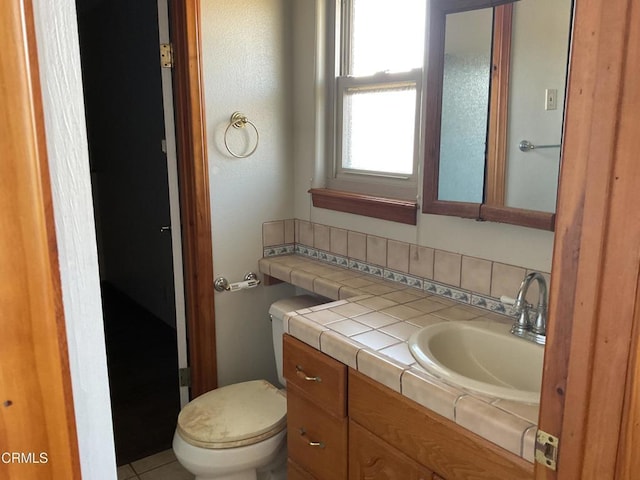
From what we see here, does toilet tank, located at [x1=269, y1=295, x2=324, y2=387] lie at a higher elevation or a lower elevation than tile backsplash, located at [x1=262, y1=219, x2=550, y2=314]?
lower

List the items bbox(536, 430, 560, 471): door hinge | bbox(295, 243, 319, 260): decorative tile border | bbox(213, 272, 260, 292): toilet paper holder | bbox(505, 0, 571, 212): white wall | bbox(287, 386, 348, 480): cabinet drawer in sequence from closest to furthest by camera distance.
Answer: bbox(536, 430, 560, 471): door hinge
bbox(505, 0, 571, 212): white wall
bbox(287, 386, 348, 480): cabinet drawer
bbox(213, 272, 260, 292): toilet paper holder
bbox(295, 243, 319, 260): decorative tile border

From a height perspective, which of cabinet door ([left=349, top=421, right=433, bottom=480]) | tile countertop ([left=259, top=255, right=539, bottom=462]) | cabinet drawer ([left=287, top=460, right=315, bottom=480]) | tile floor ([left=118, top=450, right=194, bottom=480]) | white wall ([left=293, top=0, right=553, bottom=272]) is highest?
white wall ([left=293, top=0, right=553, bottom=272])

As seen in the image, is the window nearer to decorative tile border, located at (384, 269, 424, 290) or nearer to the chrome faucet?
decorative tile border, located at (384, 269, 424, 290)

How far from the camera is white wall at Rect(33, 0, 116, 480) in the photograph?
1.34ft

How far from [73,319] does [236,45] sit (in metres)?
1.99

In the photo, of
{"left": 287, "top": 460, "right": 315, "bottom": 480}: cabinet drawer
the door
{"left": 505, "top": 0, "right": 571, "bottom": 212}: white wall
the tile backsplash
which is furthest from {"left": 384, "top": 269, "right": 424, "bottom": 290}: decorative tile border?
the door

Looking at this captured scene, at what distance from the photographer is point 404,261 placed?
201 centimetres

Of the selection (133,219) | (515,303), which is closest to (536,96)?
(515,303)

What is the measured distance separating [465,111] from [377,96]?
0.54m

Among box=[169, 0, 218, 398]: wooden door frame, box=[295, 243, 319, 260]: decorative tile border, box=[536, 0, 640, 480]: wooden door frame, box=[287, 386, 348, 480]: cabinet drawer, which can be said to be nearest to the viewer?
box=[536, 0, 640, 480]: wooden door frame

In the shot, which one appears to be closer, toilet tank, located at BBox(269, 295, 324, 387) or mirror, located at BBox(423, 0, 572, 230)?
mirror, located at BBox(423, 0, 572, 230)

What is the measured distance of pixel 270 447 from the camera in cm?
188

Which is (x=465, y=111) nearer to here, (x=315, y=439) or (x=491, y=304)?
(x=491, y=304)

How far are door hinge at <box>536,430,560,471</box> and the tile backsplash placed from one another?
2.72 feet
